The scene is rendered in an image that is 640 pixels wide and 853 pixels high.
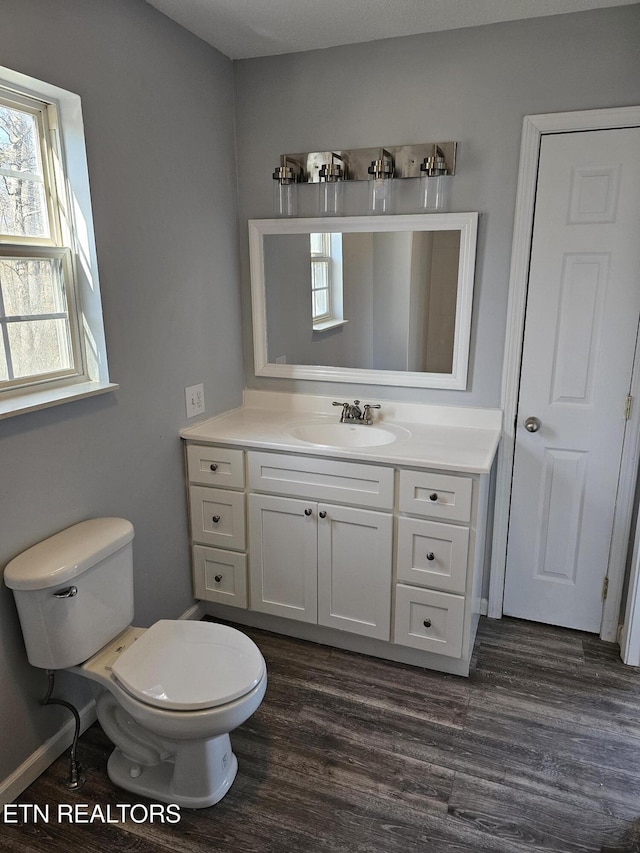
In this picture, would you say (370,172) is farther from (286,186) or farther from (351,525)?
(351,525)

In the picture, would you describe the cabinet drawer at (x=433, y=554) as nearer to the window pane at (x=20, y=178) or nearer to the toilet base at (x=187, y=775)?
the toilet base at (x=187, y=775)

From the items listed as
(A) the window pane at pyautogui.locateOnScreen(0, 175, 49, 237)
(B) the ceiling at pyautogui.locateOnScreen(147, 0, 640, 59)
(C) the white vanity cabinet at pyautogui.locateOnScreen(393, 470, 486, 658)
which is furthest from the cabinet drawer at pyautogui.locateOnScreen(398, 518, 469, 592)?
(B) the ceiling at pyautogui.locateOnScreen(147, 0, 640, 59)

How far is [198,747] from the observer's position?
1682 millimetres

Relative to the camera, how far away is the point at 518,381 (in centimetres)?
243

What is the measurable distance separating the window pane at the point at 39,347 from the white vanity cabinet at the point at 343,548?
0.69 meters

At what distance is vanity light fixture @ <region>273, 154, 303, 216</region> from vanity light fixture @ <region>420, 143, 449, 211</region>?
1.80 ft

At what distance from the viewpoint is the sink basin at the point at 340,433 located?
2.54m

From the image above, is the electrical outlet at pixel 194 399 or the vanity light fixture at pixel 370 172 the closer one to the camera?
the vanity light fixture at pixel 370 172

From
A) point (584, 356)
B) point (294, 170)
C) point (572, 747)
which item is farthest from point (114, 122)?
point (572, 747)

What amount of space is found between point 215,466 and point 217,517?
0.74 feet

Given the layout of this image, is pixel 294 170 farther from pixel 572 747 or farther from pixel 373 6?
pixel 572 747

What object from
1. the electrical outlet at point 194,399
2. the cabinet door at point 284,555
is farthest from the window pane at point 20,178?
the cabinet door at point 284,555

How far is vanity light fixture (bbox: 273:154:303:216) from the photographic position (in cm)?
254

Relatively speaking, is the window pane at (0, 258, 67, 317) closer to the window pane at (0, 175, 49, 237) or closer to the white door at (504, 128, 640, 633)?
the window pane at (0, 175, 49, 237)
